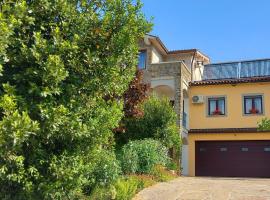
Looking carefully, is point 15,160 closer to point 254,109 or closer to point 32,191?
point 32,191

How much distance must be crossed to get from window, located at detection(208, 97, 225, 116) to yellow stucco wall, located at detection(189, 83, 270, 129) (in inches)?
11.1

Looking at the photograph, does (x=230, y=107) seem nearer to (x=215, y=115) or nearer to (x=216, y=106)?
(x=216, y=106)

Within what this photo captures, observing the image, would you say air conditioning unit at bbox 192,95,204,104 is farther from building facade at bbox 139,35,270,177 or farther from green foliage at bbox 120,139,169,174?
green foliage at bbox 120,139,169,174

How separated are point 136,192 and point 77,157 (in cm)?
636

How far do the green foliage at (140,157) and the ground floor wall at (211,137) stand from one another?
9367mm

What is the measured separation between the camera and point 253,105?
28109 millimetres

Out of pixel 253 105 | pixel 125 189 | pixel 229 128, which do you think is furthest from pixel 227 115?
pixel 125 189

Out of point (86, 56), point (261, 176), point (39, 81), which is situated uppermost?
point (86, 56)

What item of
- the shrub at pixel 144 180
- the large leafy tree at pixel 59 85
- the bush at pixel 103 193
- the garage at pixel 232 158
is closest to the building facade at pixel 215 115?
the garage at pixel 232 158

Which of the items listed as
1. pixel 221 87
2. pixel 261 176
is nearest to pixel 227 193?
pixel 261 176

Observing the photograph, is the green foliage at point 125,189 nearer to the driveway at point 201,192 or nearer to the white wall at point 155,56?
the driveway at point 201,192

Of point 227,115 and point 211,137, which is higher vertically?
point 227,115

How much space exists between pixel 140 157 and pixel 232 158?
12106mm

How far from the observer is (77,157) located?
8742mm
